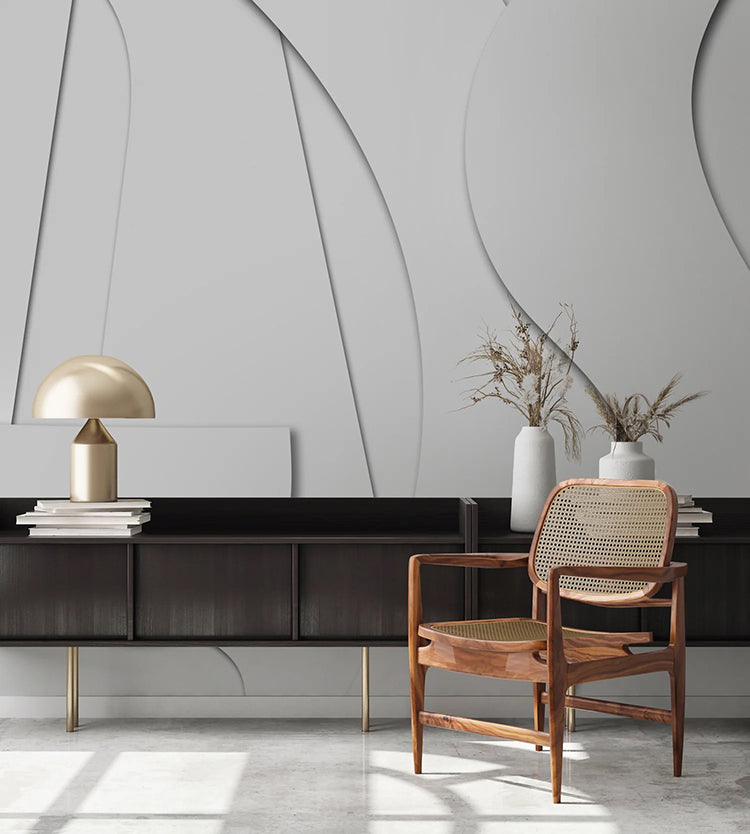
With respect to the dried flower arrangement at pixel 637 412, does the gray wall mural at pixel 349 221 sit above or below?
above

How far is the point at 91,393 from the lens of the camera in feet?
10.7

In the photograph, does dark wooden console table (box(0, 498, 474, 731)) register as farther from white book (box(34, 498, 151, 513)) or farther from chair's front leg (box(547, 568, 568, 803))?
chair's front leg (box(547, 568, 568, 803))

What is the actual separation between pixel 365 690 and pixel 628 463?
117 centimetres

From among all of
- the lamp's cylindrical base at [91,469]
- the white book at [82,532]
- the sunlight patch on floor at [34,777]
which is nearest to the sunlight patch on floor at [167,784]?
the sunlight patch on floor at [34,777]

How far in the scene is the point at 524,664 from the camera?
2.74 m

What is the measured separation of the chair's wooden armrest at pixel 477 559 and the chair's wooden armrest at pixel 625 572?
333 millimetres

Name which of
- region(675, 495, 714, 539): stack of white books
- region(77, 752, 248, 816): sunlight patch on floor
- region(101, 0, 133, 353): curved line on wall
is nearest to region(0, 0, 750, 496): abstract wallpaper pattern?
region(101, 0, 133, 353): curved line on wall

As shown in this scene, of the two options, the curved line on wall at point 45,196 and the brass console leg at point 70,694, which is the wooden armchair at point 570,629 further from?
the curved line on wall at point 45,196

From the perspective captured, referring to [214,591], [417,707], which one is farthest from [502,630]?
[214,591]

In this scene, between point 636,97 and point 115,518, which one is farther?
point 636,97

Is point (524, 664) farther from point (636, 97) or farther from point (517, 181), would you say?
point (636, 97)

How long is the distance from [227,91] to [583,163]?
1.33 m

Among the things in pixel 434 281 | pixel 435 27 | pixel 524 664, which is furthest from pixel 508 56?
pixel 524 664

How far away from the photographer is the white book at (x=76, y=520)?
3262 mm
